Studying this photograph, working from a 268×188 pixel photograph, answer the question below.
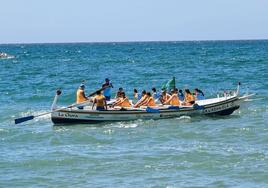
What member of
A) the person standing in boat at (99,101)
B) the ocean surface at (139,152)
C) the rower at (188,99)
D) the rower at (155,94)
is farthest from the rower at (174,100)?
the person standing in boat at (99,101)

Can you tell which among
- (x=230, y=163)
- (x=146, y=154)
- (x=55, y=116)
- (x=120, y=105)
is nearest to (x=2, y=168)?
(x=146, y=154)

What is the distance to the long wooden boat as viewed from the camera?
85.4 ft

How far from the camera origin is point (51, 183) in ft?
53.2

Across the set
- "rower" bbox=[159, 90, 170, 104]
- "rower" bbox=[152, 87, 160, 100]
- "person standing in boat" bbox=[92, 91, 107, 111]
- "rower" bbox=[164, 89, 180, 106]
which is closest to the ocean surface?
"person standing in boat" bbox=[92, 91, 107, 111]

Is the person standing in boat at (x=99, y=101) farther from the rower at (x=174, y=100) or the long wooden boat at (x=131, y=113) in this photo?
the rower at (x=174, y=100)

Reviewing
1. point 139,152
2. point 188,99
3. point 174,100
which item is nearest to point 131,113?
point 174,100

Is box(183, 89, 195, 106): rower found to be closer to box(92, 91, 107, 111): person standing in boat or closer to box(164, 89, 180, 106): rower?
box(164, 89, 180, 106): rower

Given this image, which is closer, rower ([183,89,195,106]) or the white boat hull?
the white boat hull

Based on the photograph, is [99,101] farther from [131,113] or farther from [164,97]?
[164,97]

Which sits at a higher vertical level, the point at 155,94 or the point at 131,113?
the point at 155,94

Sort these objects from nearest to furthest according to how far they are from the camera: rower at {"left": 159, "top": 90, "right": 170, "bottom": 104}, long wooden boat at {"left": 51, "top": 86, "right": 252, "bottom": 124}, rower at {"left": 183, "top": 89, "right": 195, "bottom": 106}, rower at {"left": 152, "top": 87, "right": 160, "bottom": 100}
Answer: long wooden boat at {"left": 51, "top": 86, "right": 252, "bottom": 124}
rower at {"left": 183, "top": 89, "right": 195, "bottom": 106}
rower at {"left": 159, "top": 90, "right": 170, "bottom": 104}
rower at {"left": 152, "top": 87, "right": 160, "bottom": 100}

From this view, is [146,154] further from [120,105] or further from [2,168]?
[120,105]

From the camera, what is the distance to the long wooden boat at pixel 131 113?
26.0 m

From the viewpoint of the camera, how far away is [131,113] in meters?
26.5
